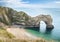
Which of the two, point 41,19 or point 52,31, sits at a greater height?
point 41,19

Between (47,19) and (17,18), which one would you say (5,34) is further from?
(47,19)

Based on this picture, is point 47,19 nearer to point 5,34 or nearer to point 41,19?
point 41,19

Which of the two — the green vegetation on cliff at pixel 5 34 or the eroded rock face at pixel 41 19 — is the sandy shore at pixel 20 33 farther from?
the eroded rock face at pixel 41 19

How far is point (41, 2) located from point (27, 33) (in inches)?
37.1

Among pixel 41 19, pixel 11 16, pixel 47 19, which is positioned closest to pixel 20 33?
pixel 11 16

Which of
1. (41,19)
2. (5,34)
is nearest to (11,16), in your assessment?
(5,34)

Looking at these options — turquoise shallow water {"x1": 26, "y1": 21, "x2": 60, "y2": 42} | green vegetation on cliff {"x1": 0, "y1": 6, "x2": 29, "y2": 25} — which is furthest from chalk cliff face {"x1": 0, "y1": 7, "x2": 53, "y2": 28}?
turquoise shallow water {"x1": 26, "y1": 21, "x2": 60, "y2": 42}

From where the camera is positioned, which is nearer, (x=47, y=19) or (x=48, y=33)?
(x=47, y=19)

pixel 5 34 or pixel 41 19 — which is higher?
pixel 41 19

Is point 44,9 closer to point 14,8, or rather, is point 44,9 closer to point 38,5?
point 38,5

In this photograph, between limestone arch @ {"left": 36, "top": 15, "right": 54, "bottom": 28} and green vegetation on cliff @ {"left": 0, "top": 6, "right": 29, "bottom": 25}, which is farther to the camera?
green vegetation on cliff @ {"left": 0, "top": 6, "right": 29, "bottom": 25}

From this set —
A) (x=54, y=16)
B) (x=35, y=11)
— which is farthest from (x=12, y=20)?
(x=54, y=16)

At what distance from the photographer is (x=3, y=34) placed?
17.4ft

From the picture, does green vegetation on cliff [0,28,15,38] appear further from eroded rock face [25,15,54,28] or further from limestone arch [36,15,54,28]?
limestone arch [36,15,54,28]
